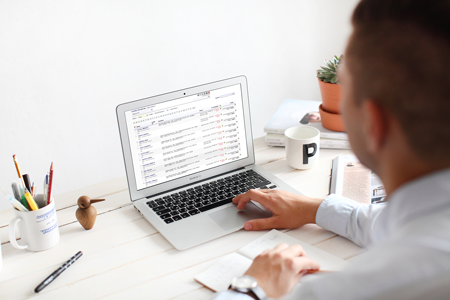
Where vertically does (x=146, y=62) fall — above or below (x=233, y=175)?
above

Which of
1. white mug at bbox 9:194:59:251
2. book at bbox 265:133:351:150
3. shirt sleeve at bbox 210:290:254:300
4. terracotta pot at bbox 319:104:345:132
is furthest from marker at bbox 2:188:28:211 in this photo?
terracotta pot at bbox 319:104:345:132

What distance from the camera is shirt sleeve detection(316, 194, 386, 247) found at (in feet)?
3.18

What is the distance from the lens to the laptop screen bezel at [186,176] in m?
1.12

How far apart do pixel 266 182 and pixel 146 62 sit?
1.48m

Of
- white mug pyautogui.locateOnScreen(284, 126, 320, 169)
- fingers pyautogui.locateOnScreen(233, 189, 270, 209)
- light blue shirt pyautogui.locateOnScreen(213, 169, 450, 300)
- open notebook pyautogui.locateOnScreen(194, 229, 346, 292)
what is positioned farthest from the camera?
white mug pyautogui.locateOnScreen(284, 126, 320, 169)

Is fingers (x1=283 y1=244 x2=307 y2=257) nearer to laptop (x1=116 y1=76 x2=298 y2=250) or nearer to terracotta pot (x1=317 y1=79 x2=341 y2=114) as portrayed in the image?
laptop (x1=116 y1=76 x2=298 y2=250)

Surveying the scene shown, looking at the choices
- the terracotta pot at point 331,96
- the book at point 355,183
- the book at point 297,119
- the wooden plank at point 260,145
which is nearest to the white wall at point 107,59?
the book at point 297,119

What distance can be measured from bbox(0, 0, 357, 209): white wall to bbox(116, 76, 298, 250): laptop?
4.35 feet

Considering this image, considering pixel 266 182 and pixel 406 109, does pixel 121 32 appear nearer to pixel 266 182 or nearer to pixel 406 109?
pixel 266 182

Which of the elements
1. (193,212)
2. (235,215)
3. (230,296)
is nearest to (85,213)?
(193,212)

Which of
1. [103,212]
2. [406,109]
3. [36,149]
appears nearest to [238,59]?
[36,149]

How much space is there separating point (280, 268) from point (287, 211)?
0.23m

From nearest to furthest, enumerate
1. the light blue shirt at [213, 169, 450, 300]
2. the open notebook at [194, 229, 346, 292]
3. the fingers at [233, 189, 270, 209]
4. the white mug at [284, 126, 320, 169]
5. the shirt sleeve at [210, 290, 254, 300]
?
the light blue shirt at [213, 169, 450, 300] → the shirt sleeve at [210, 290, 254, 300] → the open notebook at [194, 229, 346, 292] → the fingers at [233, 189, 270, 209] → the white mug at [284, 126, 320, 169]

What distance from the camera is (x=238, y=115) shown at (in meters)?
1.29
